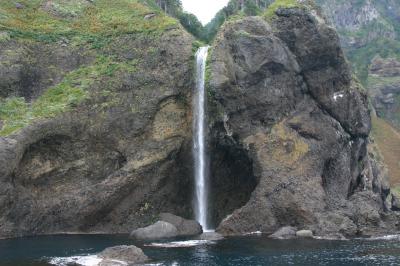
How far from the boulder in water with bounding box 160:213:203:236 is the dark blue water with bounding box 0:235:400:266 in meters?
7.55

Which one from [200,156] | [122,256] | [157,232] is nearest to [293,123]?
[200,156]

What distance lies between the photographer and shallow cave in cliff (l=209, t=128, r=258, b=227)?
7256 centimetres

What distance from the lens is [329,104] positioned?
254 feet

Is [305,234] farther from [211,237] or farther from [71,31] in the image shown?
[71,31]

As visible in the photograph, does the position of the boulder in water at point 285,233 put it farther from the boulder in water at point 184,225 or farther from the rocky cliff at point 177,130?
the boulder in water at point 184,225

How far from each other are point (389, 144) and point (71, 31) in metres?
106

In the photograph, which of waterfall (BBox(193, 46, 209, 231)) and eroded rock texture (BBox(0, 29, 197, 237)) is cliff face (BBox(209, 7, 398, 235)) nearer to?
waterfall (BBox(193, 46, 209, 231))

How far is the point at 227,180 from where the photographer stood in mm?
73750

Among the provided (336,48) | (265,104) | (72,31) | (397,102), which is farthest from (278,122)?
(397,102)

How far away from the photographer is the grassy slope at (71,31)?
71312 mm

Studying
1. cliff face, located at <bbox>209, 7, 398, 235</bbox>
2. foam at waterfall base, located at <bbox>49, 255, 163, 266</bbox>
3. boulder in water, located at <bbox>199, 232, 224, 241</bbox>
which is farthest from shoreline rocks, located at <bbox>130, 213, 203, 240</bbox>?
foam at waterfall base, located at <bbox>49, 255, 163, 266</bbox>

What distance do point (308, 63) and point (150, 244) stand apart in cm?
3731

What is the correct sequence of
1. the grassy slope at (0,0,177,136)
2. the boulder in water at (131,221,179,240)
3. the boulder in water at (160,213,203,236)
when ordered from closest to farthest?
the boulder in water at (131,221,179,240) → the boulder in water at (160,213,203,236) → the grassy slope at (0,0,177,136)

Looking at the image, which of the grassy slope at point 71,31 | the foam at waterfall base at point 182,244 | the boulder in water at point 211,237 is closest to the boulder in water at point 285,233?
the boulder in water at point 211,237
